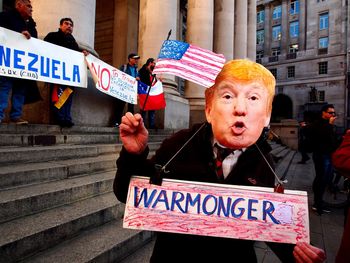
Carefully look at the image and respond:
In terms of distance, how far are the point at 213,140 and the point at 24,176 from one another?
2830 millimetres

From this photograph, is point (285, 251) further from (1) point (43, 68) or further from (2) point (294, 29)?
(2) point (294, 29)

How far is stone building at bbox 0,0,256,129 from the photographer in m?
5.78

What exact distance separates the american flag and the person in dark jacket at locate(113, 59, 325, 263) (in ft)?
0.19

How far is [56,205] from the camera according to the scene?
3.14 metres

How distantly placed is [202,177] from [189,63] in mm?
604

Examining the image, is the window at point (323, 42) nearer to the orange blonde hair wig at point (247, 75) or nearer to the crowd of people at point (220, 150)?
the crowd of people at point (220, 150)

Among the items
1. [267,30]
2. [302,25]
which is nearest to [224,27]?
[302,25]

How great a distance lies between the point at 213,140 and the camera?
142cm

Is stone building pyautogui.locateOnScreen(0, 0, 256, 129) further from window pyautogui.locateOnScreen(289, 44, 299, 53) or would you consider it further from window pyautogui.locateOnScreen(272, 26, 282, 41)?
window pyautogui.locateOnScreen(272, 26, 282, 41)

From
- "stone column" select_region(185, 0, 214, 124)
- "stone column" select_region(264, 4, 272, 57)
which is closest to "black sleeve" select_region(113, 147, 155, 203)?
"stone column" select_region(185, 0, 214, 124)

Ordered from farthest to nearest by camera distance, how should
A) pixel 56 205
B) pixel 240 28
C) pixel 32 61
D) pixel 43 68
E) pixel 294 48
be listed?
pixel 294 48, pixel 240 28, pixel 43 68, pixel 32 61, pixel 56 205

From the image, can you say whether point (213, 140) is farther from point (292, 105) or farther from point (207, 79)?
point (292, 105)

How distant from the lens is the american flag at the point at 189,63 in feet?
4.21

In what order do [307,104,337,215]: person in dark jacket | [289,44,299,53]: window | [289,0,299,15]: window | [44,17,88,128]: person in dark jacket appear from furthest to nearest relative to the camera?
[289,0,299,15]: window, [289,44,299,53]: window, [307,104,337,215]: person in dark jacket, [44,17,88,128]: person in dark jacket
